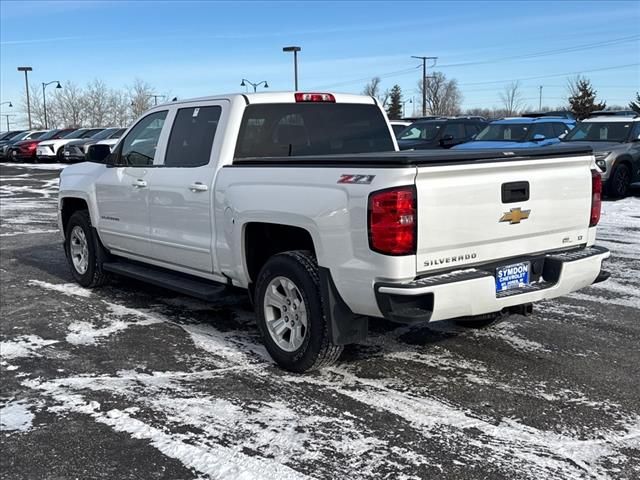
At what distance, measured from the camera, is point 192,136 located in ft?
18.9

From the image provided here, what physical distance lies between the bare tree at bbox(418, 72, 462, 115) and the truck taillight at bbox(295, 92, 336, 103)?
90.8 metres

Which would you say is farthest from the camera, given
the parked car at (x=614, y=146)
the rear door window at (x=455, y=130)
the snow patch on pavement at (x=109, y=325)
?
the rear door window at (x=455, y=130)

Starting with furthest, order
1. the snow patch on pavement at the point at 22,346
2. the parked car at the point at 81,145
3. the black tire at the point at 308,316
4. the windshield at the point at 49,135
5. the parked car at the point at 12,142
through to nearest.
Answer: the windshield at the point at 49,135 → the parked car at the point at 12,142 → the parked car at the point at 81,145 → the snow patch on pavement at the point at 22,346 → the black tire at the point at 308,316

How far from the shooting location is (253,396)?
432 cm

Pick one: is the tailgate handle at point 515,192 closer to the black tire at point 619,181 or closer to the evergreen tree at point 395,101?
the black tire at point 619,181

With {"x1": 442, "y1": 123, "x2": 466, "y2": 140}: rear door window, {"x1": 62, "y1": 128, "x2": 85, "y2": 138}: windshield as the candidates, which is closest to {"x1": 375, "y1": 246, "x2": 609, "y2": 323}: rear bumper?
{"x1": 442, "y1": 123, "x2": 466, "y2": 140}: rear door window

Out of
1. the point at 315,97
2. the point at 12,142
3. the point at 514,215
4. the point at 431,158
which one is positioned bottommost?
the point at 514,215

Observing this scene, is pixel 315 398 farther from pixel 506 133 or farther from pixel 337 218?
pixel 506 133

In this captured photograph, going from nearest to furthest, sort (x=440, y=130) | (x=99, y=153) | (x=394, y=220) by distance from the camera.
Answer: (x=394, y=220), (x=99, y=153), (x=440, y=130)

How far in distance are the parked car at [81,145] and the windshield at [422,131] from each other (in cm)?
1494

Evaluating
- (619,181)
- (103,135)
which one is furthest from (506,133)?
(103,135)

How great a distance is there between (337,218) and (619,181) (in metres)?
11.8

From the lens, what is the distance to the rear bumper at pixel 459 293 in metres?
3.93

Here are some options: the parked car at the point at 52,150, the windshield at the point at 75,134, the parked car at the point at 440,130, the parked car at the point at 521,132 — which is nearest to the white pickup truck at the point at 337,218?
the parked car at the point at 521,132
